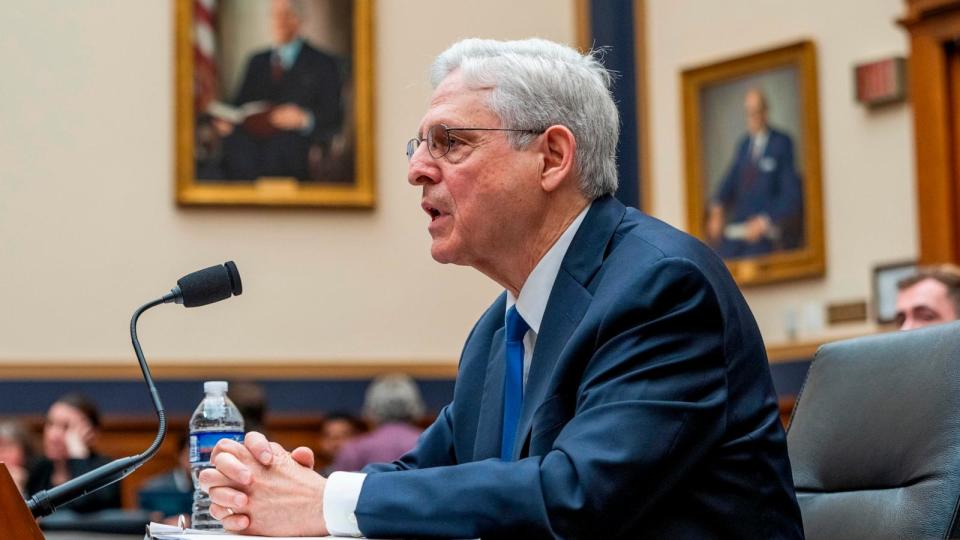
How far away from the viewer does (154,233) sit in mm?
9219

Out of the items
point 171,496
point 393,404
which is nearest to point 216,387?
point 171,496

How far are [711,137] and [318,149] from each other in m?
2.44

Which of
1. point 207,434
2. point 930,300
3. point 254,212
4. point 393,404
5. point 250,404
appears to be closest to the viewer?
point 207,434

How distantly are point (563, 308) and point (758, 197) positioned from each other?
6937 mm

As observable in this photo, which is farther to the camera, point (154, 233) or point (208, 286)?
point (154, 233)

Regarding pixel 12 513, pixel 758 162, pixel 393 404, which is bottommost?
pixel 393 404

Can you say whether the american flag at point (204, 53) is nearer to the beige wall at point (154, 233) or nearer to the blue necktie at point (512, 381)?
the beige wall at point (154, 233)

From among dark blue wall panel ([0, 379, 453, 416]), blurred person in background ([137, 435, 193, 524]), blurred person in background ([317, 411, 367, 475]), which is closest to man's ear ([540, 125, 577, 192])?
blurred person in background ([137, 435, 193, 524])

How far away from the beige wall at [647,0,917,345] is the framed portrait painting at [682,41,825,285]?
0.27 feet

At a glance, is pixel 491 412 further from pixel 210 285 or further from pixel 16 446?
pixel 16 446

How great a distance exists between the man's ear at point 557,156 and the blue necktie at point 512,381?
230 millimetres

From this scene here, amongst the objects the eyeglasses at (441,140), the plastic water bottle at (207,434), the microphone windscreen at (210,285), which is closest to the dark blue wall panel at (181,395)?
the plastic water bottle at (207,434)

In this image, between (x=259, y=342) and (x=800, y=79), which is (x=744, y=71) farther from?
(x=259, y=342)

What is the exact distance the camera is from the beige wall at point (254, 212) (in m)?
8.84
